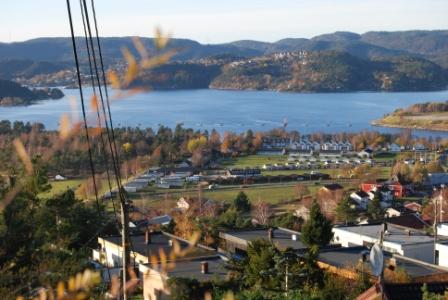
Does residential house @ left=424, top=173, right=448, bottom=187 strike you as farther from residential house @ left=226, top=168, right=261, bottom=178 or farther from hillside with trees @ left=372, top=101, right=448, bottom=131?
hillside with trees @ left=372, top=101, right=448, bottom=131

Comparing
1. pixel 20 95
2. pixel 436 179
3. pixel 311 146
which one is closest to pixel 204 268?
pixel 20 95

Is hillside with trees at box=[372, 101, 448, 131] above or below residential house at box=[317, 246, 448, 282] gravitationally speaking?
below

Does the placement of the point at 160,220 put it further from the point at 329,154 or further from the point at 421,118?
the point at 421,118

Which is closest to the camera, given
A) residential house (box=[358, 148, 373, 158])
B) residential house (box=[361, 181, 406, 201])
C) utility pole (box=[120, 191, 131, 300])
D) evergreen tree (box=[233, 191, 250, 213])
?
utility pole (box=[120, 191, 131, 300])

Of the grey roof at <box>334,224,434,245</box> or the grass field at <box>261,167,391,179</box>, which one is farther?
the grass field at <box>261,167,391,179</box>

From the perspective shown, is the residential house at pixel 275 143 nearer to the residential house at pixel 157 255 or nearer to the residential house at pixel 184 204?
the residential house at pixel 184 204

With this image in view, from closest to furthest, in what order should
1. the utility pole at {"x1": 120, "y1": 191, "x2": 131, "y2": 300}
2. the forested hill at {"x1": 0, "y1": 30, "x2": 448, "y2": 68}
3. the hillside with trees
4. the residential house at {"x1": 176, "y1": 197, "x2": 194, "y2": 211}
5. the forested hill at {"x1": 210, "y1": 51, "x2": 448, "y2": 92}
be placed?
1. the utility pole at {"x1": 120, "y1": 191, "x2": 131, "y2": 300}
2. the residential house at {"x1": 176, "y1": 197, "x2": 194, "y2": 211}
3. the hillside with trees
4. the forested hill at {"x1": 210, "y1": 51, "x2": 448, "y2": 92}
5. the forested hill at {"x1": 0, "y1": 30, "x2": 448, "y2": 68}

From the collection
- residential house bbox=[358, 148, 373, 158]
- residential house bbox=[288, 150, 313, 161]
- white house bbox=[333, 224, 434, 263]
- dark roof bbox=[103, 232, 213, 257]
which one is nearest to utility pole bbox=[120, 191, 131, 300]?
dark roof bbox=[103, 232, 213, 257]
